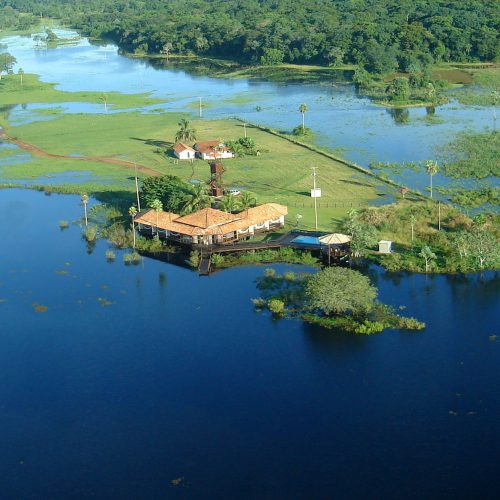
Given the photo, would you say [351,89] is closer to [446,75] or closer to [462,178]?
[446,75]

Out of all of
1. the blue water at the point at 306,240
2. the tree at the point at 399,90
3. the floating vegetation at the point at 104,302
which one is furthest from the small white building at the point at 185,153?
the tree at the point at 399,90

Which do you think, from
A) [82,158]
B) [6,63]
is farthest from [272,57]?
[82,158]

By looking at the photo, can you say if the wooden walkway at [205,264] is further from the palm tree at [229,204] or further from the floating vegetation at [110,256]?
the floating vegetation at [110,256]

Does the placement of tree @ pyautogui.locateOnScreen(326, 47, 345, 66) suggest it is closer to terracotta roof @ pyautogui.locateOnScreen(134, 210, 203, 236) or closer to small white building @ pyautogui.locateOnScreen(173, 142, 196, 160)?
small white building @ pyautogui.locateOnScreen(173, 142, 196, 160)

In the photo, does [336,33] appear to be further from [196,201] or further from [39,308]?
[39,308]

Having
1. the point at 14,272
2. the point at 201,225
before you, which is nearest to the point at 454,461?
the point at 201,225

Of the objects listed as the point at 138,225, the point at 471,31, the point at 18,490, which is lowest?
the point at 18,490

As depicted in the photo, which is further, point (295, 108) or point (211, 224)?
point (295, 108)
